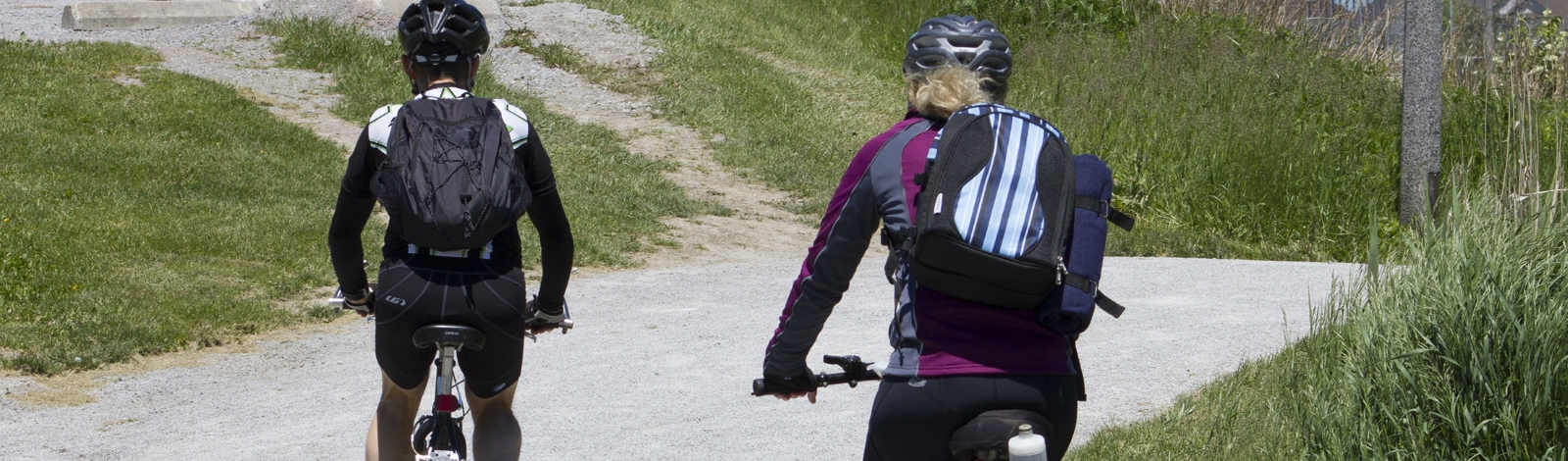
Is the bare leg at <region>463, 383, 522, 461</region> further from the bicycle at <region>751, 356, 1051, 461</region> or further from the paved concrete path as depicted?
the paved concrete path

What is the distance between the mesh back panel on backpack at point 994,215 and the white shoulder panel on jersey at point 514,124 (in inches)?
46.9

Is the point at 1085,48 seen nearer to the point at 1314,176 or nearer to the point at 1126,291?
the point at 1314,176

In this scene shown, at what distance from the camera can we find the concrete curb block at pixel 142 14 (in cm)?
1625

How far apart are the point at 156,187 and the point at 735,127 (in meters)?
5.57

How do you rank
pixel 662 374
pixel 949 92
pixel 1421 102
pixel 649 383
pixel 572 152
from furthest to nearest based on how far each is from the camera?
pixel 572 152
pixel 1421 102
pixel 662 374
pixel 649 383
pixel 949 92

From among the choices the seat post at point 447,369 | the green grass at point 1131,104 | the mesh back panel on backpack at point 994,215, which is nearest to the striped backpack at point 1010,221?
the mesh back panel on backpack at point 994,215

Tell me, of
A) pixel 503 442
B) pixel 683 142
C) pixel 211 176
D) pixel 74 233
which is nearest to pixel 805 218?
pixel 683 142

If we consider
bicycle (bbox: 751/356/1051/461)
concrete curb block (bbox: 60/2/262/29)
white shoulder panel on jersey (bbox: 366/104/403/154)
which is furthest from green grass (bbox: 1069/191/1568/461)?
concrete curb block (bbox: 60/2/262/29)

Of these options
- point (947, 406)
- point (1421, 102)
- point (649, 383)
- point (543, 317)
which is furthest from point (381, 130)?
point (1421, 102)

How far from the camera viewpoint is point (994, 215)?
2.58 m

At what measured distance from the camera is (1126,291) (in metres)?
8.78

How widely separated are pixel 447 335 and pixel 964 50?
4.48 feet

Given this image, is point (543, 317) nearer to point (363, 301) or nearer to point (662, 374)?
point (363, 301)

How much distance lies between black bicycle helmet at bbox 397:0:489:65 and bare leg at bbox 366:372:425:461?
813 mm
